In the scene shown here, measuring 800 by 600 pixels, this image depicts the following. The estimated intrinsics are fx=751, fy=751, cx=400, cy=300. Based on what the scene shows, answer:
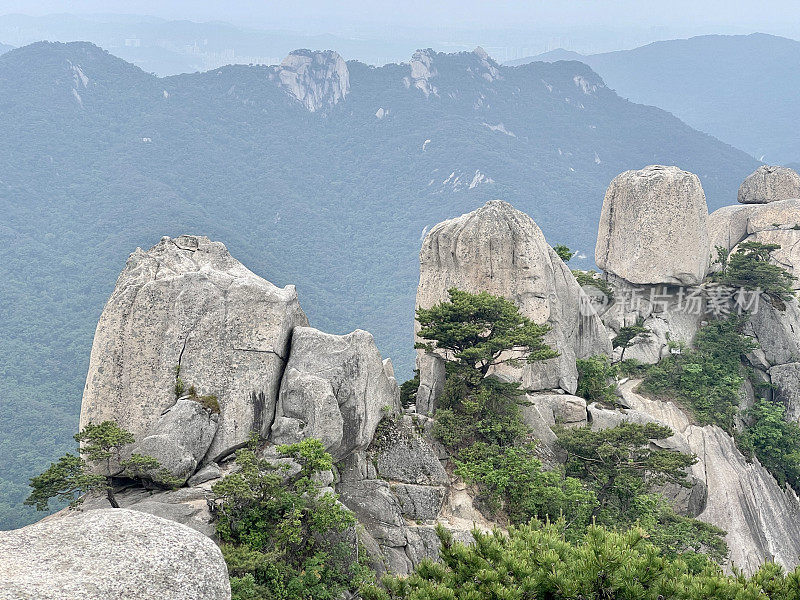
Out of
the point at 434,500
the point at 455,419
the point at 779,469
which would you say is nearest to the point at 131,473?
the point at 434,500

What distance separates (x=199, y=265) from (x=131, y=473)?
5174 millimetres

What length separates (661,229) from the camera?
105ft

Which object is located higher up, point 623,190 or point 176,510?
point 623,190

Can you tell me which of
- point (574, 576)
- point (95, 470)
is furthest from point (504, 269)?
point (574, 576)

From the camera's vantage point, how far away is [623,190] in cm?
3309

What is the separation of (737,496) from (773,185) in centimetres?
2025

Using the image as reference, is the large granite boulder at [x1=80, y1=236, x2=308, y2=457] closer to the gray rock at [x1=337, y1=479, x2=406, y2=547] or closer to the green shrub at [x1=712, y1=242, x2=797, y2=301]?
the gray rock at [x1=337, y1=479, x2=406, y2=547]

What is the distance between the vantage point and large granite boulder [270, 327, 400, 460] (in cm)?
1550

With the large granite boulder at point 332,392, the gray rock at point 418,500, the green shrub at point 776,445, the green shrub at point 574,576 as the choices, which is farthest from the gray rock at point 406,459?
the green shrub at point 776,445

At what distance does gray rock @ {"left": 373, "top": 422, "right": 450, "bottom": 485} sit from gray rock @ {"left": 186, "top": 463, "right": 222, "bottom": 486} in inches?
151

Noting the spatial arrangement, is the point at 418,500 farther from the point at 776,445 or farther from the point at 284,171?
the point at 284,171

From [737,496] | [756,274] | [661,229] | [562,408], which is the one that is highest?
[661,229]

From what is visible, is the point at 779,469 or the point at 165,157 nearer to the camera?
A: the point at 779,469

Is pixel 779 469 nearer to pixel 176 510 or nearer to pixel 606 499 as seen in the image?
pixel 606 499
